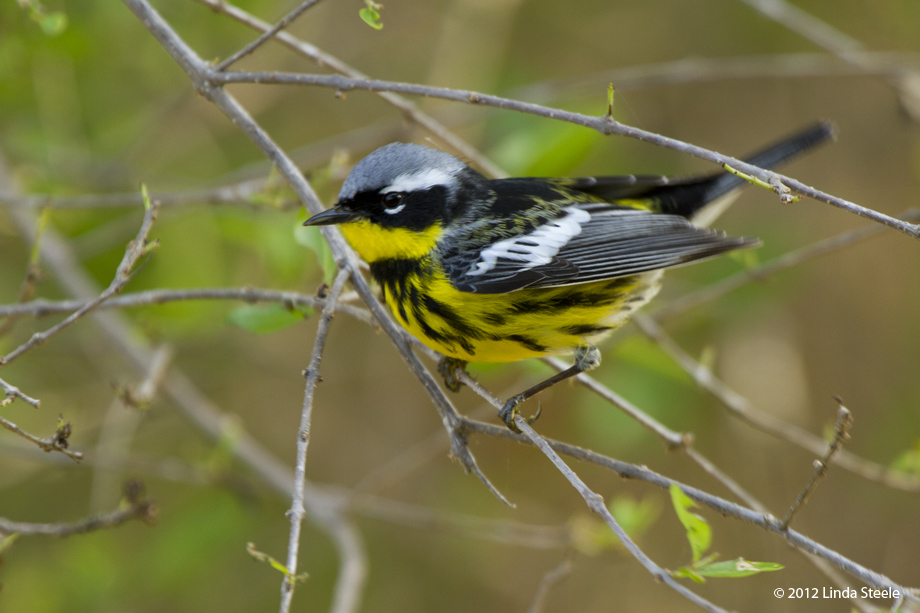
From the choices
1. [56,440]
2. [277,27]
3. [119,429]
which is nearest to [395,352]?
[119,429]

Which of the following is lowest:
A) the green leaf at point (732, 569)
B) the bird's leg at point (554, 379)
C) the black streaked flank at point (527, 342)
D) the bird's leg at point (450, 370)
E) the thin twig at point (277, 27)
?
the green leaf at point (732, 569)

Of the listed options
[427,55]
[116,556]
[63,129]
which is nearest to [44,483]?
[116,556]

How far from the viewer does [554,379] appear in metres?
2.91

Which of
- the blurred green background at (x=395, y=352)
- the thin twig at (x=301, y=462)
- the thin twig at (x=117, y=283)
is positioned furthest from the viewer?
the blurred green background at (x=395, y=352)

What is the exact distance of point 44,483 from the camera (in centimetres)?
498

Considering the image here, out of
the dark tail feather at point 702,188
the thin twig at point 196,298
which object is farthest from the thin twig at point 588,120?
the dark tail feather at point 702,188

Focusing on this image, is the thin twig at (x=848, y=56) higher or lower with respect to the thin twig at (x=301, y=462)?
higher

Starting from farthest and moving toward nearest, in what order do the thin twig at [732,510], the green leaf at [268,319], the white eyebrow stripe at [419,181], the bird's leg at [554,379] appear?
the white eyebrow stripe at [419,181]
the bird's leg at [554,379]
the green leaf at [268,319]
the thin twig at [732,510]

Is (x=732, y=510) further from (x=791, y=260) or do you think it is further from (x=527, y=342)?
(x=791, y=260)

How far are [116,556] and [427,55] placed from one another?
3.99 m

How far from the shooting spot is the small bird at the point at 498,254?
2777mm

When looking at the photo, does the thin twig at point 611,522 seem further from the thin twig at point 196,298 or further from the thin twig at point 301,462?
the thin twig at point 196,298

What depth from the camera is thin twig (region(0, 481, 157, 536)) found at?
7.57 ft

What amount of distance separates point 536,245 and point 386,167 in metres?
0.63
